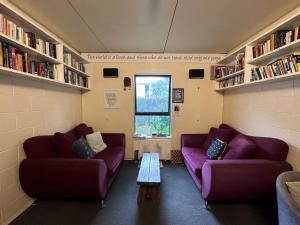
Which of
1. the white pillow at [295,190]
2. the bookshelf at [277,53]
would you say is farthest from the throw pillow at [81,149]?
the bookshelf at [277,53]

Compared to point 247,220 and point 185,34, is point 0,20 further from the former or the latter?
point 247,220

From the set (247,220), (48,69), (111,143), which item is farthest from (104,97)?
(247,220)

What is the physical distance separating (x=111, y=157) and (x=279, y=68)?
268 centimetres

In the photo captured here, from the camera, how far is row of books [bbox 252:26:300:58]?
1.91 metres

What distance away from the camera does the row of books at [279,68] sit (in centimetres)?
188

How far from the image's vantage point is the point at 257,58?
2.47 meters

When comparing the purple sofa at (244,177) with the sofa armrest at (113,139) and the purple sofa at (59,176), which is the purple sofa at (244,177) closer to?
the purple sofa at (59,176)

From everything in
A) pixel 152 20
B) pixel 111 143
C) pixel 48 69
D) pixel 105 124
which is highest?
pixel 152 20

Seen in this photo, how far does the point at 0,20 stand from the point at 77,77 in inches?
72.8

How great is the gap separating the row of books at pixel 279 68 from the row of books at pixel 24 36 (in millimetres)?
2895

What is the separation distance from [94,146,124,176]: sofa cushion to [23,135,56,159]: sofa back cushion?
29.6 inches

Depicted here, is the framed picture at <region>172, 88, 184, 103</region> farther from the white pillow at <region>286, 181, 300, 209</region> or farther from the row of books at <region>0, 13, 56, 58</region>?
the white pillow at <region>286, 181, 300, 209</region>

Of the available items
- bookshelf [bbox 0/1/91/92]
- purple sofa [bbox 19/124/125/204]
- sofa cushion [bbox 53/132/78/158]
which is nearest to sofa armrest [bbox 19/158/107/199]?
purple sofa [bbox 19/124/125/204]

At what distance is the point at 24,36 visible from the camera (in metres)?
1.98
